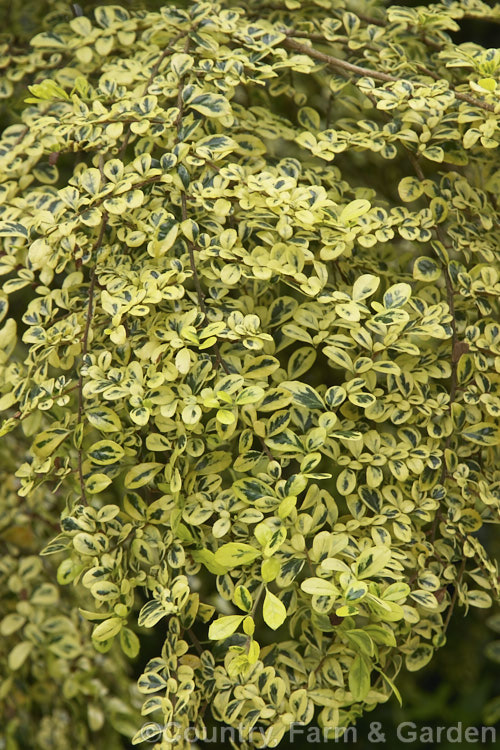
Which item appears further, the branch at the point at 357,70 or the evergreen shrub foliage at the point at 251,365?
the branch at the point at 357,70

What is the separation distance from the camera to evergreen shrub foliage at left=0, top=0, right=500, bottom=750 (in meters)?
0.92

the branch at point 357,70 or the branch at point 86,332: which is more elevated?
the branch at point 357,70

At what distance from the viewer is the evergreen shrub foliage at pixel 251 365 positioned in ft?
3.02

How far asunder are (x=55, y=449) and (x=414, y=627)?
1.97ft

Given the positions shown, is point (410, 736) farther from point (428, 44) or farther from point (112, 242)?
point (428, 44)

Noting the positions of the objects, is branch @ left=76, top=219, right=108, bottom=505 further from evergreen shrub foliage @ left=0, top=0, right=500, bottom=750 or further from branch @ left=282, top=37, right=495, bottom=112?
branch @ left=282, top=37, right=495, bottom=112

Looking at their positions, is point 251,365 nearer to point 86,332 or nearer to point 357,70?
point 86,332

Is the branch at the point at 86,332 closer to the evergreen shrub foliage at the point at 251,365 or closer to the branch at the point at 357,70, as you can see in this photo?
the evergreen shrub foliage at the point at 251,365

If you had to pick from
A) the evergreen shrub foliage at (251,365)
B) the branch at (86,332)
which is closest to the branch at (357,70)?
the evergreen shrub foliage at (251,365)

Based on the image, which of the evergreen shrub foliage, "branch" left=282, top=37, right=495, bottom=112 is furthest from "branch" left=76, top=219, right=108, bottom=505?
"branch" left=282, top=37, right=495, bottom=112

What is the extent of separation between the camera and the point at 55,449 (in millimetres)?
1047

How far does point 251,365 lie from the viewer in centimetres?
95

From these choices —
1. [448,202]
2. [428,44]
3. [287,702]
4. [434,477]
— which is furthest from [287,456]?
[428,44]

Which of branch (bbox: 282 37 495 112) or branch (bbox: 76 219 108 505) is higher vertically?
branch (bbox: 282 37 495 112)
